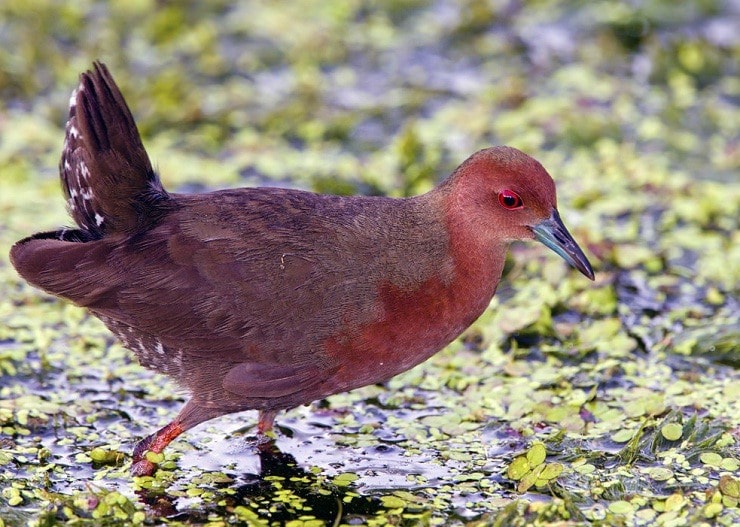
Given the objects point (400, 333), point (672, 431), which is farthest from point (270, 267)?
point (672, 431)

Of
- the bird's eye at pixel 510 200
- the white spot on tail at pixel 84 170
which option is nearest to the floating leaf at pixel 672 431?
the bird's eye at pixel 510 200

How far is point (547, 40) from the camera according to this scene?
381 inches

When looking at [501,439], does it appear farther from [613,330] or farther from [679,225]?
[679,225]

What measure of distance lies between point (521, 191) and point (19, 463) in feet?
8.48

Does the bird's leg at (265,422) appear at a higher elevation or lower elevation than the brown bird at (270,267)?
lower

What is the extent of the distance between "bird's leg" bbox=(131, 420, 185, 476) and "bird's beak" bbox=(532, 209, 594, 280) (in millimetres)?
1854

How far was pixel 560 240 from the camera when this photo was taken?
16.7 ft

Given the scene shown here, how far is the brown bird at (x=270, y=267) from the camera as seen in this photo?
4906 mm

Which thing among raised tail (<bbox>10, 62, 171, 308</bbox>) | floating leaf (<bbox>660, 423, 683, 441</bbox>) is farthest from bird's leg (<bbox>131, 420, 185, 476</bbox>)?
floating leaf (<bbox>660, 423, 683, 441</bbox>)

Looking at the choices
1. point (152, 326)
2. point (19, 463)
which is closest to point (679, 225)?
point (152, 326)

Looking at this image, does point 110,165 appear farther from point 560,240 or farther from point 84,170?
point 560,240

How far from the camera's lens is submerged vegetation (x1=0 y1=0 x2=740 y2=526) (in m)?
4.97

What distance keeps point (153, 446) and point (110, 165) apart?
4.19 feet

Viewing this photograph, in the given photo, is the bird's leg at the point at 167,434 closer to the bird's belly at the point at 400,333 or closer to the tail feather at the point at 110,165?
the bird's belly at the point at 400,333
